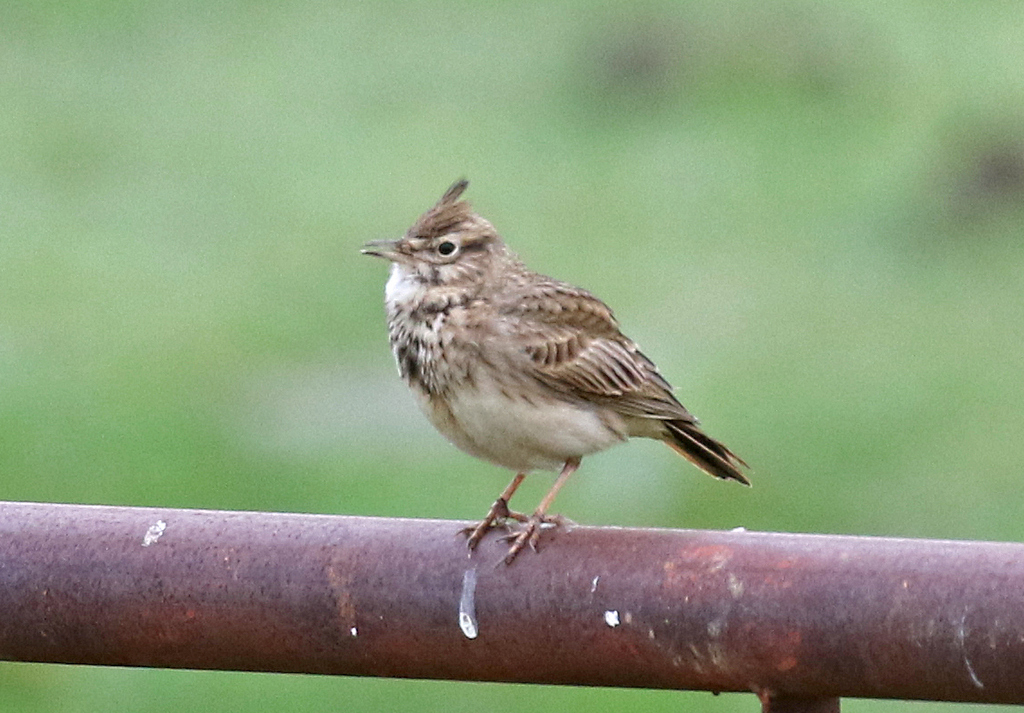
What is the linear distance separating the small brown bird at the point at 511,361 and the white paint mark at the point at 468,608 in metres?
1.57

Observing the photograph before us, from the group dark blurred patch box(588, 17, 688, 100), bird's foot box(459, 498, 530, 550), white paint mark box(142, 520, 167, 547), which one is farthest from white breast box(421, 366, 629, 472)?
dark blurred patch box(588, 17, 688, 100)

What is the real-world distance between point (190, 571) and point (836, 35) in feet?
60.8

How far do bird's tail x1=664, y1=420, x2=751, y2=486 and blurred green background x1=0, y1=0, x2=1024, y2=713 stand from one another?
3.36 metres

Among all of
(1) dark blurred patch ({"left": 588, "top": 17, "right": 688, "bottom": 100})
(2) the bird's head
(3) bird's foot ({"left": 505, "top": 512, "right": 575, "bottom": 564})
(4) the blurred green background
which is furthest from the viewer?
(1) dark blurred patch ({"left": 588, "top": 17, "right": 688, "bottom": 100})

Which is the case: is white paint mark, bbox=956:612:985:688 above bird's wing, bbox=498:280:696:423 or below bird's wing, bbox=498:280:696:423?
above

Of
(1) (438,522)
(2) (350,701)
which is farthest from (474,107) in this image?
(1) (438,522)

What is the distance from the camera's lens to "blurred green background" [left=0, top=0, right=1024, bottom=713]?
12.9 meters

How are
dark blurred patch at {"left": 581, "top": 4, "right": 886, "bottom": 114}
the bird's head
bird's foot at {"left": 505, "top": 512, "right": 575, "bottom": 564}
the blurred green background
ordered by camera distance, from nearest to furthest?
bird's foot at {"left": 505, "top": 512, "right": 575, "bottom": 564}, the bird's head, the blurred green background, dark blurred patch at {"left": 581, "top": 4, "right": 886, "bottom": 114}

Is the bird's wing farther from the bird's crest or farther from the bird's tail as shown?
the bird's crest

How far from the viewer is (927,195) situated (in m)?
18.6

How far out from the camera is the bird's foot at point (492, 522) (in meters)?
4.56

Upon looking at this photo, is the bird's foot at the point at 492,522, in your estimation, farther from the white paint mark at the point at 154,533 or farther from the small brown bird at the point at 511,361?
the white paint mark at the point at 154,533

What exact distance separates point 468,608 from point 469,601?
0.5 inches

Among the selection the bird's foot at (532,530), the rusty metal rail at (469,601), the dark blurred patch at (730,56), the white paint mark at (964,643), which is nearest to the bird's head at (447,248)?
the bird's foot at (532,530)
